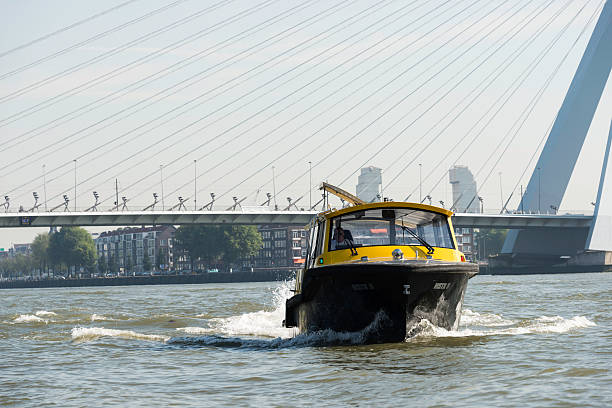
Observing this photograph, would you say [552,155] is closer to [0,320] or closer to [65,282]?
[0,320]

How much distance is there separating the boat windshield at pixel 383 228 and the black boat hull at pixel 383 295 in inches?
31.5

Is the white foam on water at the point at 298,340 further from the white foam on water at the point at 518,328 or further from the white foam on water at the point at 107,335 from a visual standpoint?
the white foam on water at the point at 518,328

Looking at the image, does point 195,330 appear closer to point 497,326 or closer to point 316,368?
point 497,326

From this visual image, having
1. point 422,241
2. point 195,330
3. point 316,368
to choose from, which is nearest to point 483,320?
point 195,330

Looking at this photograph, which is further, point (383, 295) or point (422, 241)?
point (422, 241)

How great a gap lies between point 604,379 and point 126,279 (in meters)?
102

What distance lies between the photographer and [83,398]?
33.9 feet

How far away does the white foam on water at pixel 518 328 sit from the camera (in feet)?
47.4

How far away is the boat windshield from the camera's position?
15.1 m

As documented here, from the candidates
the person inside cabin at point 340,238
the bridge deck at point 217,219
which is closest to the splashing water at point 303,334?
the person inside cabin at point 340,238

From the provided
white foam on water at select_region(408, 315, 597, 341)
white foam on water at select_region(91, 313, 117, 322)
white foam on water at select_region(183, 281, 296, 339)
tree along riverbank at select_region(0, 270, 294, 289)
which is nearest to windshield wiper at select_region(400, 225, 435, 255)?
white foam on water at select_region(408, 315, 597, 341)

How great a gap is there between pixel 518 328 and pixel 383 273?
17.2 feet

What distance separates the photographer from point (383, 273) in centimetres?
1372

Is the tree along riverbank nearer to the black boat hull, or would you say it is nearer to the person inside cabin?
the person inside cabin
